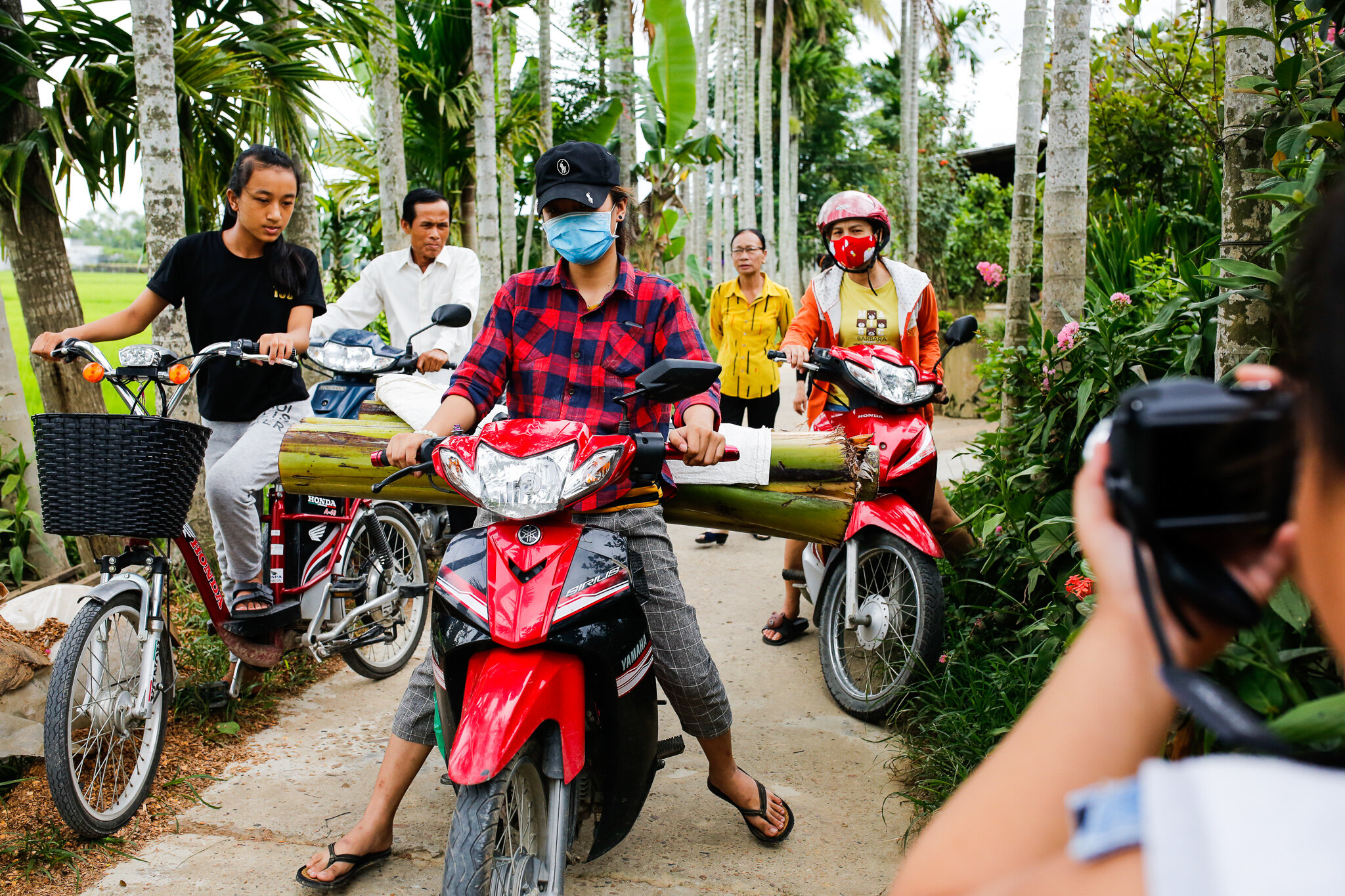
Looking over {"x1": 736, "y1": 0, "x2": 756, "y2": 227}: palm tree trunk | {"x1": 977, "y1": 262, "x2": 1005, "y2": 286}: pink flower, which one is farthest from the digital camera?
{"x1": 736, "y1": 0, "x2": 756, "y2": 227}: palm tree trunk

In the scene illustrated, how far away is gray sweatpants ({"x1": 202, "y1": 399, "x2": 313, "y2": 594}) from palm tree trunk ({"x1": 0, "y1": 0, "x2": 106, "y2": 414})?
5.45ft

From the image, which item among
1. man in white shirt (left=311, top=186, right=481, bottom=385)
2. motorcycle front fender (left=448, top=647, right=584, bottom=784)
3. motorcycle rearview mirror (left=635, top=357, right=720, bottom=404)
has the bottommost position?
→ motorcycle front fender (left=448, top=647, right=584, bottom=784)

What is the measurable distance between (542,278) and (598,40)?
15.8 m

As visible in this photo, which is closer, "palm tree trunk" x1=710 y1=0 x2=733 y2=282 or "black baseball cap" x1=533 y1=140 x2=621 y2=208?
"black baseball cap" x1=533 y1=140 x2=621 y2=208

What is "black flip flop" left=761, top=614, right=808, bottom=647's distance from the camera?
4.96 meters

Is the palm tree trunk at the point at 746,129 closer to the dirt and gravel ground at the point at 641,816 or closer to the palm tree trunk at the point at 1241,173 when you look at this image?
the dirt and gravel ground at the point at 641,816

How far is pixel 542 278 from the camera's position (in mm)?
2988

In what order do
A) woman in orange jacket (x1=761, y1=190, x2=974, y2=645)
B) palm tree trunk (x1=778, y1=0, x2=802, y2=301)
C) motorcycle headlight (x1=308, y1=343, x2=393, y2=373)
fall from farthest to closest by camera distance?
palm tree trunk (x1=778, y1=0, x2=802, y2=301) → woman in orange jacket (x1=761, y1=190, x2=974, y2=645) → motorcycle headlight (x1=308, y1=343, x2=393, y2=373)

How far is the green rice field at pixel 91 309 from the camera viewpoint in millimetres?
9703

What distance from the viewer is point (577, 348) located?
293 centimetres

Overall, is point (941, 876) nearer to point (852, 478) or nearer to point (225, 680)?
point (852, 478)

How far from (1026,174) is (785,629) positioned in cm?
378

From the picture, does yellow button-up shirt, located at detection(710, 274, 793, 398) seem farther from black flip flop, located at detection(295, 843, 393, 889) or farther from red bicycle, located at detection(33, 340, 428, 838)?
black flip flop, located at detection(295, 843, 393, 889)

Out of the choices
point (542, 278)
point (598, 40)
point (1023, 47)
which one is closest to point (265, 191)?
point (542, 278)
